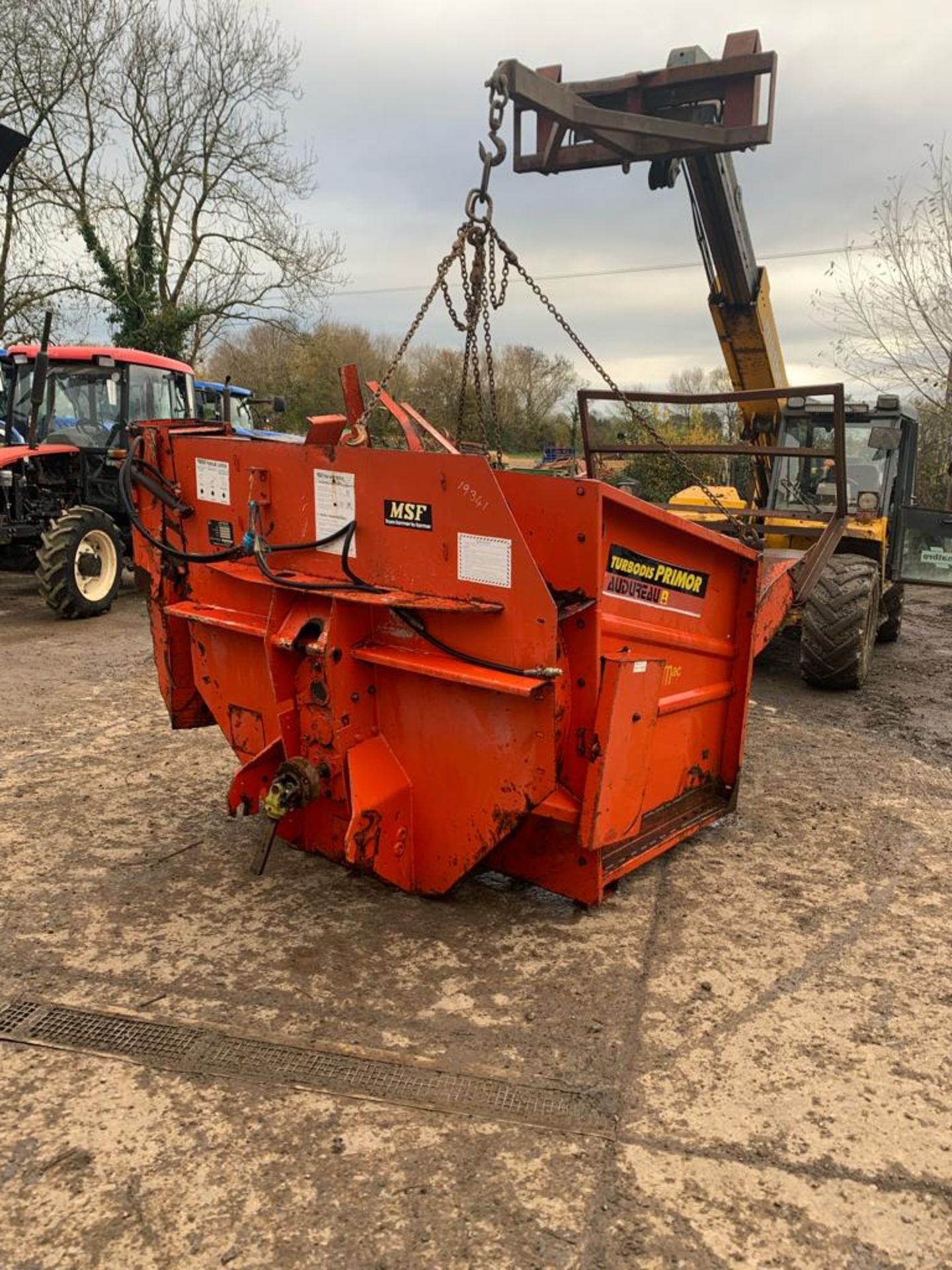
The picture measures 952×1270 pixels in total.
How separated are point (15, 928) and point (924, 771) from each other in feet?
14.6

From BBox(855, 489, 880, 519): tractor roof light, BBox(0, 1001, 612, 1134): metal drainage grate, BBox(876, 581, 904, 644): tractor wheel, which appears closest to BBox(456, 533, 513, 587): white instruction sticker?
BBox(0, 1001, 612, 1134): metal drainage grate

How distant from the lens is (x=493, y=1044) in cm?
259

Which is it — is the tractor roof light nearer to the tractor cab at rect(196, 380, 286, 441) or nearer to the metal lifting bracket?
the metal lifting bracket

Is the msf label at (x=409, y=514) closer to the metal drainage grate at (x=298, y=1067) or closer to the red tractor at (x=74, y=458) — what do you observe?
the metal drainage grate at (x=298, y=1067)

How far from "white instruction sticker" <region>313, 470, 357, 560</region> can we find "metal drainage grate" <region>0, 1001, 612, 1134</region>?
5.12ft

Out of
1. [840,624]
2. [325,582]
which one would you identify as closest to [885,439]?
[840,624]

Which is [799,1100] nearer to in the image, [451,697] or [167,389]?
[451,697]

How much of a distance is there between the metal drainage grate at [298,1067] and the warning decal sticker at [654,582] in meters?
1.51

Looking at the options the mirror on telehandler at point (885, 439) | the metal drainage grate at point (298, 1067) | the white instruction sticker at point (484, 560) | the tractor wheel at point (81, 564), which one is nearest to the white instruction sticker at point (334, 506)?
the white instruction sticker at point (484, 560)

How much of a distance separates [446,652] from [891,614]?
6802 millimetres

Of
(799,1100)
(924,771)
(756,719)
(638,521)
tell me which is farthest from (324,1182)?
(756,719)

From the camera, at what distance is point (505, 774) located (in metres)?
3.01

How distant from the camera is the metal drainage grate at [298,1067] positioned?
2.34 meters

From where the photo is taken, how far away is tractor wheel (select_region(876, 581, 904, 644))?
8.35m
